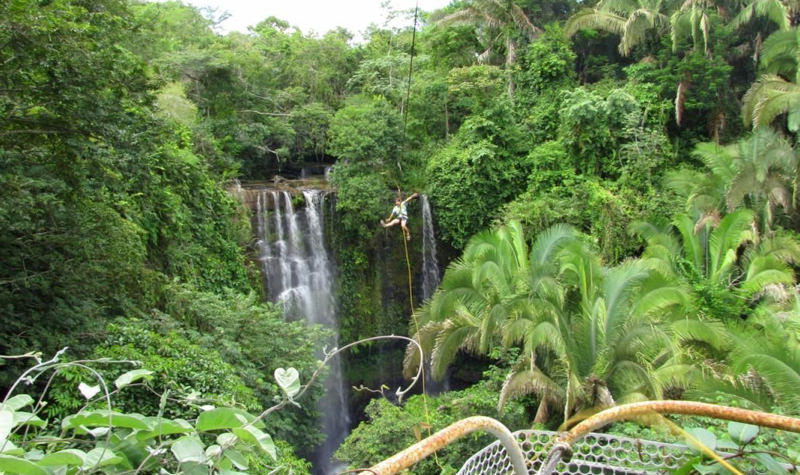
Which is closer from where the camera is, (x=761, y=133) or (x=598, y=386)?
(x=598, y=386)

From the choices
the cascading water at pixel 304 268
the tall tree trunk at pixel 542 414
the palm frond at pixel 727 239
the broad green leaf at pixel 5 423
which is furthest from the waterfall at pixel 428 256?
the broad green leaf at pixel 5 423

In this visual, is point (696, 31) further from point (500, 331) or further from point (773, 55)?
point (500, 331)

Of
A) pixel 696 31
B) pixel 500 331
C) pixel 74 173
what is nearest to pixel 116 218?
pixel 74 173

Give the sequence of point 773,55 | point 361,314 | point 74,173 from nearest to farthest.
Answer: point 74,173
point 773,55
point 361,314

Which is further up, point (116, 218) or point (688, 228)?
point (116, 218)

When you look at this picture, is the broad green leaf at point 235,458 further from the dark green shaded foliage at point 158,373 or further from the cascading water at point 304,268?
the cascading water at point 304,268

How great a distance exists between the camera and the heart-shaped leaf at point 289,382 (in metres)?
1.48

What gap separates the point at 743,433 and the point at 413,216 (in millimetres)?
13719

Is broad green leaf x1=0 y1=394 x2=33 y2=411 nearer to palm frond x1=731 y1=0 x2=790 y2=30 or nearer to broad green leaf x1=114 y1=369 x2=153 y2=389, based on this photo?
broad green leaf x1=114 y1=369 x2=153 y2=389

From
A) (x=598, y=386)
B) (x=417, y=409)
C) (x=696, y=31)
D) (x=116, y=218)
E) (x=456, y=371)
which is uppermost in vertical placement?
(x=696, y=31)

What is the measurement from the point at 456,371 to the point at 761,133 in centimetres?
897

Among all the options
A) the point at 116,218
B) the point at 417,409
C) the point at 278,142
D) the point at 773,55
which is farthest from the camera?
the point at 278,142

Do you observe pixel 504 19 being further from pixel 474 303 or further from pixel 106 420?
pixel 106 420

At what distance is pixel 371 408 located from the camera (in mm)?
9438
